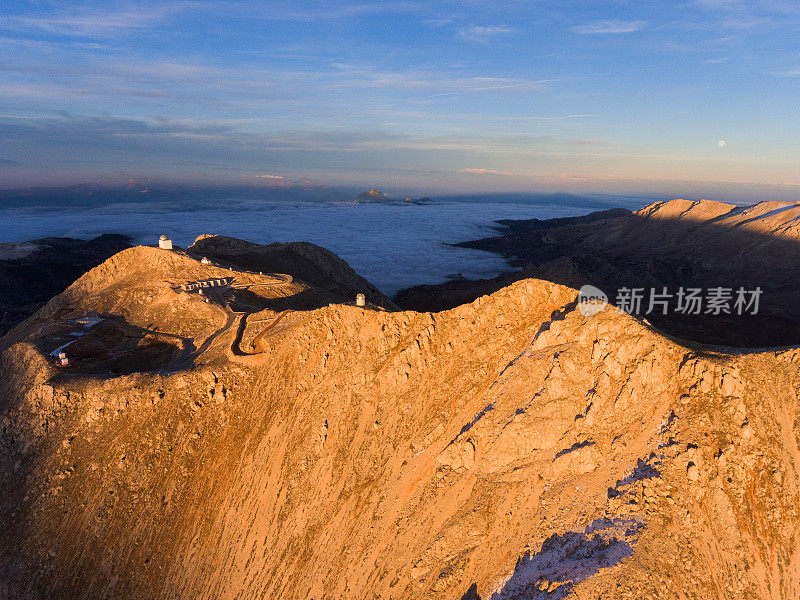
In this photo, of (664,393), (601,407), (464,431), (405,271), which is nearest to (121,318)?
(464,431)

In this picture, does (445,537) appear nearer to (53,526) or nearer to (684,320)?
(53,526)

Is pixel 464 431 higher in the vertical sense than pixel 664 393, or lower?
lower

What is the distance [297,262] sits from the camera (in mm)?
62938

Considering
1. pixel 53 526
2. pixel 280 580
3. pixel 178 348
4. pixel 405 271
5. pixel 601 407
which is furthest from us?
pixel 405 271

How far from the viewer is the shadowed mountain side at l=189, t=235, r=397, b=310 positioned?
58.9 m

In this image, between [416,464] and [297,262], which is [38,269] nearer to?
[297,262]

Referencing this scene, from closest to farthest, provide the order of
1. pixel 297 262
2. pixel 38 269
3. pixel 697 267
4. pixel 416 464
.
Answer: pixel 416 464 → pixel 297 262 → pixel 697 267 → pixel 38 269

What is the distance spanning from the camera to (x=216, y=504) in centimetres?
2405

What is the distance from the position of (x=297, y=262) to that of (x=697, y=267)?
246 ft

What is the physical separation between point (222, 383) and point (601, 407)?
73.7ft

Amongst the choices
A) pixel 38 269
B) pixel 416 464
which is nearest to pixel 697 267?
pixel 416 464

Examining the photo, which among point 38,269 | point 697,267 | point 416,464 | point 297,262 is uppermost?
point 697,267

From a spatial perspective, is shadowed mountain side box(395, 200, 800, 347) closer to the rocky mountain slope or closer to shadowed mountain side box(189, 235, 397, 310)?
shadowed mountain side box(189, 235, 397, 310)

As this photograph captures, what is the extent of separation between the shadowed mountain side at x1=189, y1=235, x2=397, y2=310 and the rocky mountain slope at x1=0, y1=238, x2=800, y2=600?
89.8 feet
